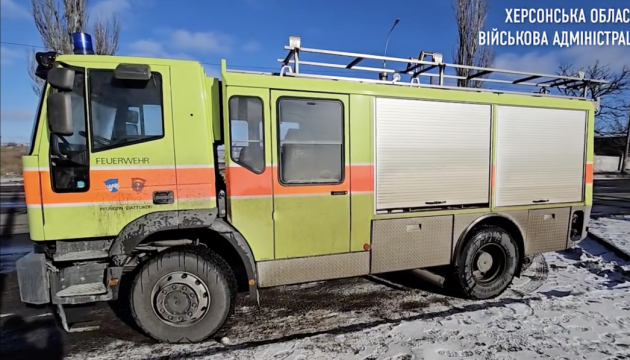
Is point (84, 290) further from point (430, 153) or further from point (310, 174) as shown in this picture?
point (430, 153)


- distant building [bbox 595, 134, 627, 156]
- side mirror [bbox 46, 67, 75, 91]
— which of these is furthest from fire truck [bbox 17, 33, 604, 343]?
distant building [bbox 595, 134, 627, 156]

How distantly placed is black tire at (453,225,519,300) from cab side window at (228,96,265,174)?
299 cm

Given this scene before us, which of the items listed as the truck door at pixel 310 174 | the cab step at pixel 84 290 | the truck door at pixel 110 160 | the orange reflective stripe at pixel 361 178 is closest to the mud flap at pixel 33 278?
the cab step at pixel 84 290

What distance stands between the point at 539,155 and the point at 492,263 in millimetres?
1652

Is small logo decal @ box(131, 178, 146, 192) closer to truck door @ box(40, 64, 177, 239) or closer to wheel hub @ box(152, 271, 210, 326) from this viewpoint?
truck door @ box(40, 64, 177, 239)

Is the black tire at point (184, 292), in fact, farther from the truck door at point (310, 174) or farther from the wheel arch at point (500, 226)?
the wheel arch at point (500, 226)

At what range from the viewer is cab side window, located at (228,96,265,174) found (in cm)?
368

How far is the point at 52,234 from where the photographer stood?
329 centimetres

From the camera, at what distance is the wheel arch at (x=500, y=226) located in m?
4.66

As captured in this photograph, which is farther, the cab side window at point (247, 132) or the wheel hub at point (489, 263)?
the wheel hub at point (489, 263)

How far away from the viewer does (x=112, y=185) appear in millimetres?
3383

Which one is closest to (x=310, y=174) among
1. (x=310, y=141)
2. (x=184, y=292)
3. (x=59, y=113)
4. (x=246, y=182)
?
(x=310, y=141)

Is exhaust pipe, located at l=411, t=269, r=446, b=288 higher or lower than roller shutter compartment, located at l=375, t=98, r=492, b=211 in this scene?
lower

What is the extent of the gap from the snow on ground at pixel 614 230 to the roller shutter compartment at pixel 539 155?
103 inches
